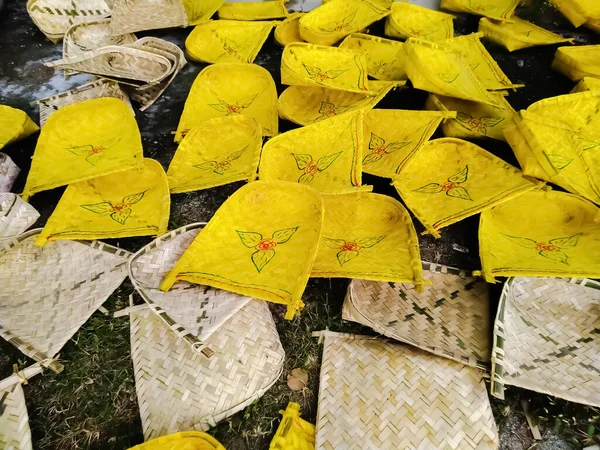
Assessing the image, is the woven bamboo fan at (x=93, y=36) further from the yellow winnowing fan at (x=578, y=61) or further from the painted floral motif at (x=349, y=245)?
the yellow winnowing fan at (x=578, y=61)

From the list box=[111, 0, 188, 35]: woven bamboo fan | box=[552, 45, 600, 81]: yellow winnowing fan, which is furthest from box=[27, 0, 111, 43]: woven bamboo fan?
box=[552, 45, 600, 81]: yellow winnowing fan

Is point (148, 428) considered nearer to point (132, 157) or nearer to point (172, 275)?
point (172, 275)

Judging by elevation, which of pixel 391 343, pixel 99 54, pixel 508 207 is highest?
pixel 99 54

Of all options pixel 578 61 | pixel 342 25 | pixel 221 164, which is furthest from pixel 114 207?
pixel 578 61

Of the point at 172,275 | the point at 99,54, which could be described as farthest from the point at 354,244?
the point at 99,54

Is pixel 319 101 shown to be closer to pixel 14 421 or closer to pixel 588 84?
pixel 588 84

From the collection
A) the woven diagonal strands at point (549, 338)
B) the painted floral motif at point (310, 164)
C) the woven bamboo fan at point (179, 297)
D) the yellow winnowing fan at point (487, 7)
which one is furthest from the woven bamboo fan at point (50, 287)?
the yellow winnowing fan at point (487, 7)
